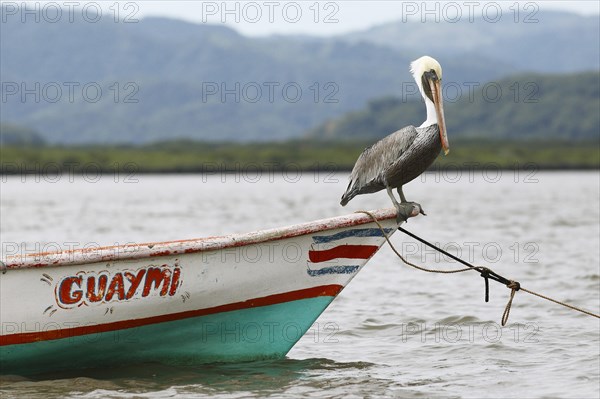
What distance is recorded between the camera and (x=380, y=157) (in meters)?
10.1

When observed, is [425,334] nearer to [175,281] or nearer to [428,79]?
[175,281]

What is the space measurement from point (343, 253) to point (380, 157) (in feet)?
3.87

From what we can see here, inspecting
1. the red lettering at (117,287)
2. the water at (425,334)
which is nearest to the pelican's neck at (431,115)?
the water at (425,334)

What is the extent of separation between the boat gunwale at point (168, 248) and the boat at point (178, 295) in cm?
1

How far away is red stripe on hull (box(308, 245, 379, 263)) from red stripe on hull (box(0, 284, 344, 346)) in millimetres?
388

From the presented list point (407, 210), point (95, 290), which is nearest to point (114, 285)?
point (95, 290)

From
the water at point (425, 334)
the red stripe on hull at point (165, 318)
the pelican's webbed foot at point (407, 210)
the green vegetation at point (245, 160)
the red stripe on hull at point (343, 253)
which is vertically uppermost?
the green vegetation at point (245, 160)

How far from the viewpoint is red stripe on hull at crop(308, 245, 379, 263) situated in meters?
10.5

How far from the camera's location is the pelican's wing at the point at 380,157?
9.86 metres

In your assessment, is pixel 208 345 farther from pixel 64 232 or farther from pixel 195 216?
pixel 195 216

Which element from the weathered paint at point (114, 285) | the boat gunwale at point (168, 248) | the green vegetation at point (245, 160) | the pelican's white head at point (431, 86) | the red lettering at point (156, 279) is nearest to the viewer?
the boat gunwale at point (168, 248)

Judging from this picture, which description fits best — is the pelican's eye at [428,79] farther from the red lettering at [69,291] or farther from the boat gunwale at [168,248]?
the red lettering at [69,291]

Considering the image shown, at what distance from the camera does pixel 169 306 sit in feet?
34.1

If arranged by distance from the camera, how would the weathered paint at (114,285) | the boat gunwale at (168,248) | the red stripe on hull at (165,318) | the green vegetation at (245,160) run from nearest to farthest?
the boat gunwale at (168,248)
the weathered paint at (114,285)
the red stripe on hull at (165,318)
the green vegetation at (245,160)
